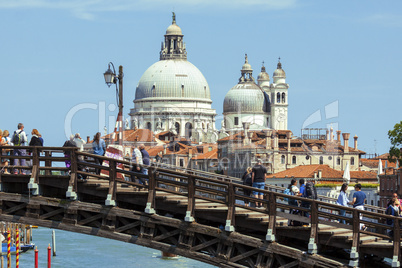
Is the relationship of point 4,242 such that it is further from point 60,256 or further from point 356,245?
point 356,245

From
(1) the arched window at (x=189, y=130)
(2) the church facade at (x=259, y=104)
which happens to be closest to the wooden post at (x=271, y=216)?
(2) the church facade at (x=259, y=104)

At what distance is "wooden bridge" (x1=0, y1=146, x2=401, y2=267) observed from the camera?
15961 mm

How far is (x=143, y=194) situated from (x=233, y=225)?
5.22 ft

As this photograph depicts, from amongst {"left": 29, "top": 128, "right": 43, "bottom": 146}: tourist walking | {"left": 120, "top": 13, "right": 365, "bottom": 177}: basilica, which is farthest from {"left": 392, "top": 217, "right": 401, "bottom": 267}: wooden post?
{"left": 120, "top": 13, "right": 365, "bottom": 177}: basilica

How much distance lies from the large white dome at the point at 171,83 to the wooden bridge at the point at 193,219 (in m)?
158

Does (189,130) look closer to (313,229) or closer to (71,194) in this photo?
(71,194)

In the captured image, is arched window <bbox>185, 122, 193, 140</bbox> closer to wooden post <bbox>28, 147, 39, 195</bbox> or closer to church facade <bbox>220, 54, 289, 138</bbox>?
church facade <bbox>220, 54, 289, 138</bbox>

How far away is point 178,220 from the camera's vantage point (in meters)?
16.5

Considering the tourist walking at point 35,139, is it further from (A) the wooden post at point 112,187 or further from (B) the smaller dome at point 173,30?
(B) the smaller dome at point 173,30

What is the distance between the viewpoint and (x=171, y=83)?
17588 cm

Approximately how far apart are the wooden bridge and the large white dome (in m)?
158

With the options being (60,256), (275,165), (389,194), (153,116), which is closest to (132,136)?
(153,116)

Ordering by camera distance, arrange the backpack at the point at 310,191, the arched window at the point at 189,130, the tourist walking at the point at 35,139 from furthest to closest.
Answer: the arched window at the point at 189,130 → the tourist walking at the point at 35,139 → the backpack at the point at 310,191

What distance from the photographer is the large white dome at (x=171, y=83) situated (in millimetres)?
175875
